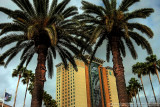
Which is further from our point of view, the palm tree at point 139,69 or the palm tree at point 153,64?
the palm tree at point 139,69

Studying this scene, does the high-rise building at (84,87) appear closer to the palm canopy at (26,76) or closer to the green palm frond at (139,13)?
the palm canopy at (26,76)

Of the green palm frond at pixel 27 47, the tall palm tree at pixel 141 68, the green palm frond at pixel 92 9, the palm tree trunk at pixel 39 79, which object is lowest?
the palm tree trunk at pixel 39 79

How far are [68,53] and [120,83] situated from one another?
699cm

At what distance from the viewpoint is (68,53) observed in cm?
1920

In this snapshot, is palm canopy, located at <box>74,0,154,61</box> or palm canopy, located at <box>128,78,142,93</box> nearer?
palm canopy, located at <box>74,0,154,61</box>

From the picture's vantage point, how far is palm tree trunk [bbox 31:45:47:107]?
14.3 m

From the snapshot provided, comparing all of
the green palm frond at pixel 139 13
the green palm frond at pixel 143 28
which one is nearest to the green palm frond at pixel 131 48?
the green palm frond at pixel 143 28

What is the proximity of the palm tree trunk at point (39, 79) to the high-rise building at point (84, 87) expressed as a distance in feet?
341

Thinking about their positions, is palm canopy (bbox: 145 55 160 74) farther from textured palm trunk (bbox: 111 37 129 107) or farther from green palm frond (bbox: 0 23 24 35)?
green palm frond (bbox: 0 23 24 35)

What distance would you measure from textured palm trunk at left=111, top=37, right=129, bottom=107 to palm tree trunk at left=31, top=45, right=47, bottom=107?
249 inches

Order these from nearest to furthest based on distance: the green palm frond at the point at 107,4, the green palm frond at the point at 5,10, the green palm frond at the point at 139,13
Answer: the green palm frond at the point at 5,10, the green palm frond at the point at 139,13, the green palm frond at the point at 107,4

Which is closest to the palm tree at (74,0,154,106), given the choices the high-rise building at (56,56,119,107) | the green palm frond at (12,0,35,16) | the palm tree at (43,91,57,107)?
the green palm frond at (12,0,35,16)

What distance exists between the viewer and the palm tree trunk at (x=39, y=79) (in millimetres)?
14297

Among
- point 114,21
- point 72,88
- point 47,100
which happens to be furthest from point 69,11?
point 72,88
